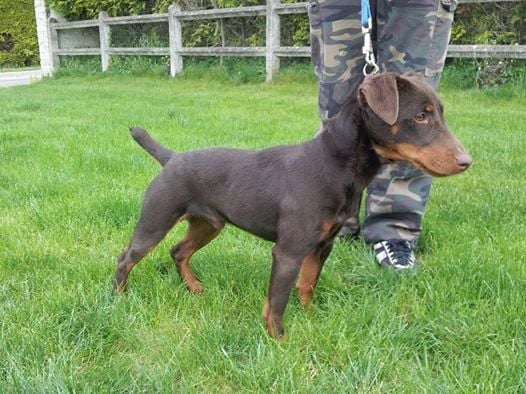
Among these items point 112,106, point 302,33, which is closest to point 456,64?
point 302,33

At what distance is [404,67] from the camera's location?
3.02 m

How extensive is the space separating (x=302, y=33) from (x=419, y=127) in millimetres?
9507

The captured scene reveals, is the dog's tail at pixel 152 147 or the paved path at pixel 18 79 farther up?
the dog's tail at pixel 152 147

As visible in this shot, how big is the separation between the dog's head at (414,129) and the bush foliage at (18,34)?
26.4 meters

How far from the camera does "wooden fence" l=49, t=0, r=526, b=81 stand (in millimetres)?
8906

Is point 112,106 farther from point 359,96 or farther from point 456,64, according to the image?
point 359,96

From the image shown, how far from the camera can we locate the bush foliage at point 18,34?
25047 millimetres

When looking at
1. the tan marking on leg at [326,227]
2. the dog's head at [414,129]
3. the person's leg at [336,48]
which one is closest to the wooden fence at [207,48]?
the person's leg at [336,48]

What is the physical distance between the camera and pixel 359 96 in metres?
2.30

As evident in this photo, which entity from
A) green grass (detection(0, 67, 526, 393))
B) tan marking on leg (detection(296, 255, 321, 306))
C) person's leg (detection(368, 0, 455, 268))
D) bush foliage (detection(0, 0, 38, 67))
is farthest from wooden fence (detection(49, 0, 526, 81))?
bush foliage (detection(0, 0, 38, 67))

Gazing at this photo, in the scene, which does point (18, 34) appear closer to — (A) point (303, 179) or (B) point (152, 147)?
(B) point (152, 147)

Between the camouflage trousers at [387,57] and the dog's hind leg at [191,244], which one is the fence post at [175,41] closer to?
the camouflage trousers at [387,57]

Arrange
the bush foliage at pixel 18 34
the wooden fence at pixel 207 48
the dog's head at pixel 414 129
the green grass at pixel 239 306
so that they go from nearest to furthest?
the green grass at pixel 239 306 → the dog's head at pixel 414 129 → the wooden fence at pixel 207 48 → the bush foliage at pixel 18 34

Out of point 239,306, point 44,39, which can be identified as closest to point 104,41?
point 44,39
